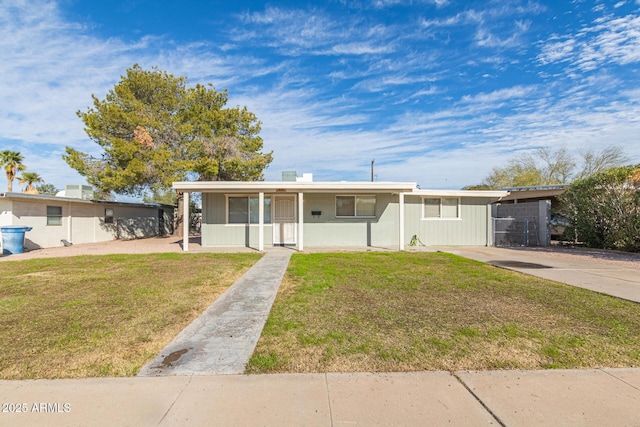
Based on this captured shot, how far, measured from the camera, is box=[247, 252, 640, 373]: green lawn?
9.48 feet

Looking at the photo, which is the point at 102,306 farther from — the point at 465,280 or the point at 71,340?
the point at 465,280

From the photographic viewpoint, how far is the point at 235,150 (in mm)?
17938

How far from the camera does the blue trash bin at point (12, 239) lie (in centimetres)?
1134

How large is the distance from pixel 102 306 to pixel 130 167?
42.4ft

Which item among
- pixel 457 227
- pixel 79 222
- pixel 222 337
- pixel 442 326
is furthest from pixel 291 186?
pixel 79 222

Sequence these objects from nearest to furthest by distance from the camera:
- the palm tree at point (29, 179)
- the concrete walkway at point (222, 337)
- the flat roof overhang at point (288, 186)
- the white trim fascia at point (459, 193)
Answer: the concrete walkway at point (222, 337) → the flat roof overhang at point (288, 186) → the white trim fascia at point (459, 193) → the palm tree at point (29, 179)

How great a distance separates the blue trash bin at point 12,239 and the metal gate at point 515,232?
18.9 m

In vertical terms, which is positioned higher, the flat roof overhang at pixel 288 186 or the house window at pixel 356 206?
the flat roof overhang at pixel 288 186

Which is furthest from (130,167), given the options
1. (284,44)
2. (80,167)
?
(284,44)

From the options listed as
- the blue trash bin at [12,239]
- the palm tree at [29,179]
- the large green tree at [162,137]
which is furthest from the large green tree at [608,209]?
the palm tree at [29,179]

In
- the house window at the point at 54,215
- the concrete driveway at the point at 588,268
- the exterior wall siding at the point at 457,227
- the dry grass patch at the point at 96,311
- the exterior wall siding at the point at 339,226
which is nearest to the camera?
the dry grass patch at the point at 96,311

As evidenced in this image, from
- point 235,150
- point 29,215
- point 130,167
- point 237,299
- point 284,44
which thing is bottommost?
point 237,299

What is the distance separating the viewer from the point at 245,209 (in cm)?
1257

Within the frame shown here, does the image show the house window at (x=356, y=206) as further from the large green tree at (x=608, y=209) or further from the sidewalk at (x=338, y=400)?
the sidewalk at (x=338, y=400)
